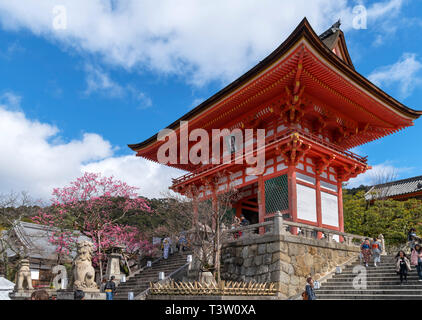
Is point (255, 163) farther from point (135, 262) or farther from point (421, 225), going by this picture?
point (421, 225)

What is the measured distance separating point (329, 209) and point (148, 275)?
33.0 ft

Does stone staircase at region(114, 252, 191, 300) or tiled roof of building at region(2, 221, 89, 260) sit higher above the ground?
tiled roof of building at region(2, 221, 89, 260)

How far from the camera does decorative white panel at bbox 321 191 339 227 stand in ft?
63.0

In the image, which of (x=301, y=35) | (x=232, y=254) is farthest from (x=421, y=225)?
(x=301, y=35)

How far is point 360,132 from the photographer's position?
2197 centimetres

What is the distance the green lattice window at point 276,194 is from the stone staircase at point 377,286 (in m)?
3.97

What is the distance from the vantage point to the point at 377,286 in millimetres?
13398

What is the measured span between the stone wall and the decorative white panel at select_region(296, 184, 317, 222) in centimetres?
151

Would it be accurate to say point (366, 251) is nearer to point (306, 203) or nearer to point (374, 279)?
point (374, 279)

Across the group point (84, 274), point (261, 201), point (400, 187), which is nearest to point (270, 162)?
point (261, 201)

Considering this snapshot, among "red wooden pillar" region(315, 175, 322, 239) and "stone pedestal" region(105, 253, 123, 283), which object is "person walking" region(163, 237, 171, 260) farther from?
"red wooden pillar" region(315, 175, 322, 239)

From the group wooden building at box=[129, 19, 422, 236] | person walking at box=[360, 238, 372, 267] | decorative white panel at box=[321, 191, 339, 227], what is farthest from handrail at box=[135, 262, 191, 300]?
person walking at box=[360, 238, 372, 267]

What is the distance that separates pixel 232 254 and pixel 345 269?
500 cm

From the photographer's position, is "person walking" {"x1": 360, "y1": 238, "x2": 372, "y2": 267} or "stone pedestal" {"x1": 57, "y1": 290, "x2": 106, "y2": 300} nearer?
"stone pedestal" {"x1": 57, "y1": 290, "x2": 106, "y2": 300}
